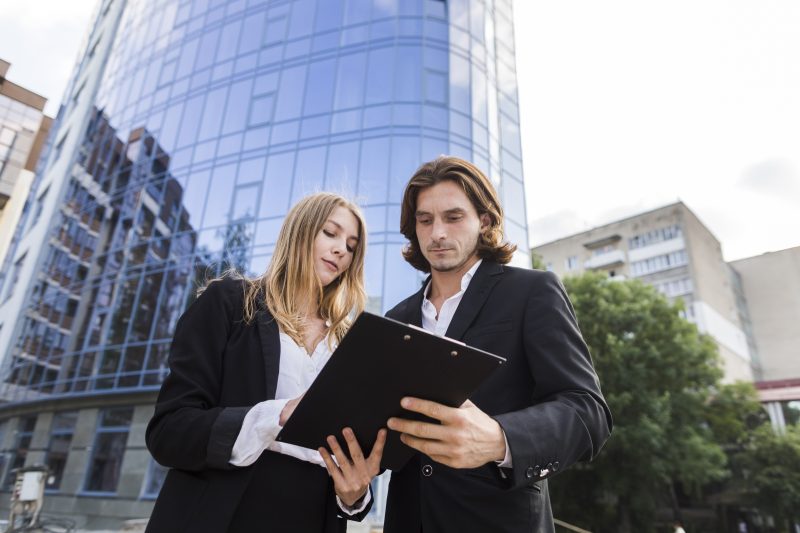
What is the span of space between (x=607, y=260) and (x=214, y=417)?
44.2 m

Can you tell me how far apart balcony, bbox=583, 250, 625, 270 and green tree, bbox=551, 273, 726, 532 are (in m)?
21.8

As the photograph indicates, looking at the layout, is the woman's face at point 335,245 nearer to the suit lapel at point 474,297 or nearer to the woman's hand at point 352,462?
the suit lapel at point 474,297

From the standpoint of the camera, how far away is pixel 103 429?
16.4m

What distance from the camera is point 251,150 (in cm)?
1753

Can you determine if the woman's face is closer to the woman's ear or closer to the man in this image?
the man

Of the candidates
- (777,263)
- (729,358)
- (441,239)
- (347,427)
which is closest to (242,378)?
(347,427)

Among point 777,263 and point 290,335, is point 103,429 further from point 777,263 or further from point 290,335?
point 777,263

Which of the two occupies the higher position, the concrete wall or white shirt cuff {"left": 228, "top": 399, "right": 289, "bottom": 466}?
the concrete wall

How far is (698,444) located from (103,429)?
2115 centimetres

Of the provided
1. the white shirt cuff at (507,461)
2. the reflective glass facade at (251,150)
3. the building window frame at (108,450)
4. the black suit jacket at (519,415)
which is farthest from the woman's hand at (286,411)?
the building window frame at (108,450)

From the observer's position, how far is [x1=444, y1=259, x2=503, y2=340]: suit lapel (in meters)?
2.15

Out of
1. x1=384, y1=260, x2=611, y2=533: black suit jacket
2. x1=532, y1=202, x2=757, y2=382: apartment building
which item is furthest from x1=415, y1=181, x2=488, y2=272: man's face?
x1=532, y1=202, x2=757, y2=382: apartment building

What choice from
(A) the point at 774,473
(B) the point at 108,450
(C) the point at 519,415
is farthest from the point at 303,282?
(A) the point at 774,473

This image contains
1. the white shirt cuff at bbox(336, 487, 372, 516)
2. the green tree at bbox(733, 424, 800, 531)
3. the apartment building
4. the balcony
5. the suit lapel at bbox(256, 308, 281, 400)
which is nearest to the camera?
the suit lapel at bbox(256, 308, 281, 400)
